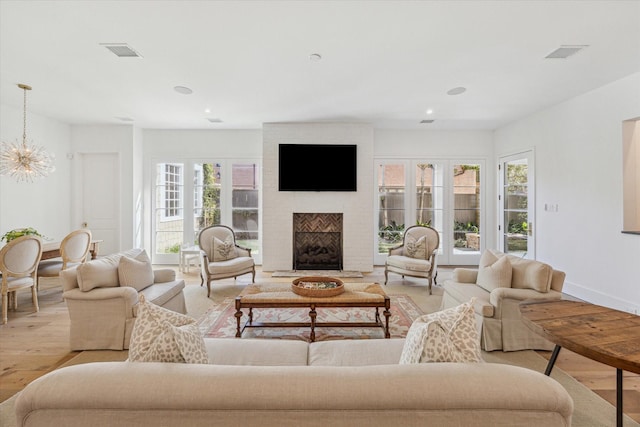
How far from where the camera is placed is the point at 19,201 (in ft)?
17.0

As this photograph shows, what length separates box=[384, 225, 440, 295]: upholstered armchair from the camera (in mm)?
4570

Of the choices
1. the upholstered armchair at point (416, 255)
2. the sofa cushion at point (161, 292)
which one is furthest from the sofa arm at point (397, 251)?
the sofa cushion at point (161, 292)

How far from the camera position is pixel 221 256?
4719 millimetres

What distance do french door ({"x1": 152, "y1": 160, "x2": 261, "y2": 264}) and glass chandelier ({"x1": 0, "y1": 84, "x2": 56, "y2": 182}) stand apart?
73.3 inches

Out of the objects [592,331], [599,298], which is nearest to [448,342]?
[592,331]

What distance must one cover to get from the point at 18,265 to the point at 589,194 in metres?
7.08

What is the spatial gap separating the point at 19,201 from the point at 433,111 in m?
7.07

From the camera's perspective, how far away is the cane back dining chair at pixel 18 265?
3303 mm

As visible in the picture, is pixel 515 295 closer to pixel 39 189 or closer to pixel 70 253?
pixel 70 253

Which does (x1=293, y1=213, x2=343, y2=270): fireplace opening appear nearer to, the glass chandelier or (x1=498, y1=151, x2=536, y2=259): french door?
(x1=498, y1=151, x2=536, y2=259): french door

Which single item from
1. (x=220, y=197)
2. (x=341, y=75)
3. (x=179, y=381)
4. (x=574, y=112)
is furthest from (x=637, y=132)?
(x=220, y=197)

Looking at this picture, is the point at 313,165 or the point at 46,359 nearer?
the point at 46,359

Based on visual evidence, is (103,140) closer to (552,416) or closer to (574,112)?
(552,416)

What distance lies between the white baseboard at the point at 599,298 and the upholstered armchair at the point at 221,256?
462 cm
